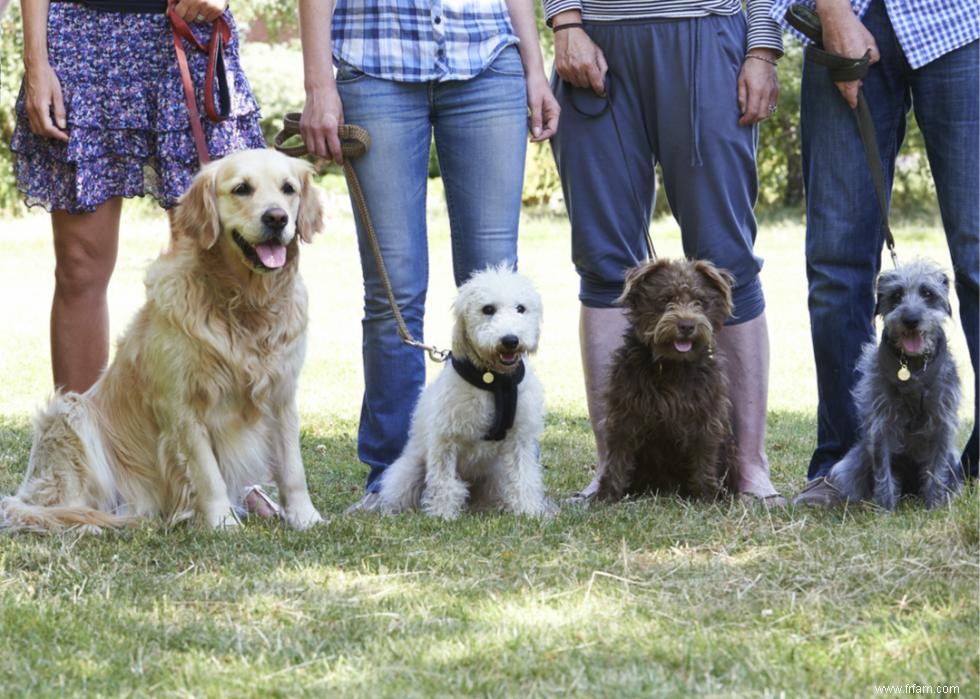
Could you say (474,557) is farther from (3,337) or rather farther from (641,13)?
(3,337)

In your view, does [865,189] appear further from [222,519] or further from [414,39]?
[222,519]

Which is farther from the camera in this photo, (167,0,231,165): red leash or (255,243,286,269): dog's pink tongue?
(167,0,231,165): red leash

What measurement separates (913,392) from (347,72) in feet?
7.65

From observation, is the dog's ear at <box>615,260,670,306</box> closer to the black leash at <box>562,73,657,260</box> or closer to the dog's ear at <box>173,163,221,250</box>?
the black leash at <box>562,73,657,260</box>

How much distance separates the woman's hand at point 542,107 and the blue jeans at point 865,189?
36.4 inches

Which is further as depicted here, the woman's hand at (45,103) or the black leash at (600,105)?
the black leash at (600,105)

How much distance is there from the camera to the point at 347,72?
494 cm

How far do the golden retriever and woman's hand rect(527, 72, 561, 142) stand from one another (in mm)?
911

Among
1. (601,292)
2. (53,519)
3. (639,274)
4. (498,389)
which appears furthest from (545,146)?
(53,519)

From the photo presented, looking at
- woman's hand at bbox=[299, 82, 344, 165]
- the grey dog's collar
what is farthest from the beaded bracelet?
woman's hand at bbox=[299, 82, 344, 165]

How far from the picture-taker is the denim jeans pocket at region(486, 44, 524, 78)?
196 inches

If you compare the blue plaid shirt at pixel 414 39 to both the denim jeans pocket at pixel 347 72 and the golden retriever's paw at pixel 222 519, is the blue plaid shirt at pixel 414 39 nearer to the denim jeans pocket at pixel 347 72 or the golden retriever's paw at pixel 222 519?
the denim jeans pocket at pixel 347 72

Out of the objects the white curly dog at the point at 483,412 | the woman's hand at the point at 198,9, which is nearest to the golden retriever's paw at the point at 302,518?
the white curly dog at the point at 483,412

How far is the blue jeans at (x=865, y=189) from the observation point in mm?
4570
